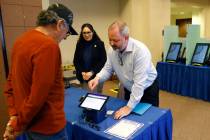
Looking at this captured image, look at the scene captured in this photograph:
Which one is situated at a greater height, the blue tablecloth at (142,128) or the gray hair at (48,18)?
the gray hair at (48,18)

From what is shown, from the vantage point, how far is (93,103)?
1.49 metres

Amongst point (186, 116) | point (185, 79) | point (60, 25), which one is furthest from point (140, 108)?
point (185, 79)

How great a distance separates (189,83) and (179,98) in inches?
12.6

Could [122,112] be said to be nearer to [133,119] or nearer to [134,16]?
[133,119]

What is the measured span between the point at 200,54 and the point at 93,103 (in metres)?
3.00

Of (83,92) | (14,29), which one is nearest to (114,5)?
(14,29)

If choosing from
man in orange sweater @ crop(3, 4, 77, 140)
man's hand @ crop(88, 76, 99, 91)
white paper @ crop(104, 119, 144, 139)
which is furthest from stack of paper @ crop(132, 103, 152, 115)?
man in orange sweater @ crop(3, 4, 77, 140)

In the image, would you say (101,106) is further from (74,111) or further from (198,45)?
(198,45)

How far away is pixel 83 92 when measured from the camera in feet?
7.18

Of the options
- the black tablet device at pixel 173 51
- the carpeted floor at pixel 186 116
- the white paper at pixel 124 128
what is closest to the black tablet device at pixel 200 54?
the black tablet device at pixel 173 51

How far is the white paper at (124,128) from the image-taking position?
1289 mm

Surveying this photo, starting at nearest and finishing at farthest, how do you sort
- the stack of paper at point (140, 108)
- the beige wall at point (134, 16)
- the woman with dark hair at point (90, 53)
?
the stack of paper at point (140, 108)
the woman with dark hair at point (90, 53)
the beige wall at point (134, 16)

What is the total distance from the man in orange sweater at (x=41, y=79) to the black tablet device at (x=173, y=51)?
3481 millimetres

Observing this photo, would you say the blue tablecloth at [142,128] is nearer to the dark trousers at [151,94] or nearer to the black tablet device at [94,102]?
the black tablet device at [94,102]
